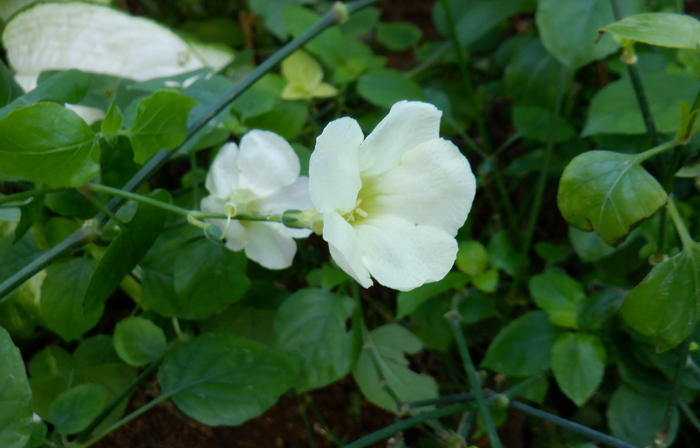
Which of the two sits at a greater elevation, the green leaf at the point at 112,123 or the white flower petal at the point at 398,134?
the green leaf at the point at 112,123

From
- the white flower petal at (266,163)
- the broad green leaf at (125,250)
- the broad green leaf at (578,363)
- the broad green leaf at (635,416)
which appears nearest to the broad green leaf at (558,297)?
the broad green leaf at (578,363)

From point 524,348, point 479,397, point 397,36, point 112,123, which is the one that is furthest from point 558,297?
point 397,36

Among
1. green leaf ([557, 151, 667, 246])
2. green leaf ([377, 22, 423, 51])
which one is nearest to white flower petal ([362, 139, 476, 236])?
green leaf ([557, 151, 667, 246])

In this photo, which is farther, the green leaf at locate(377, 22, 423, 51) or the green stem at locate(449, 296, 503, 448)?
the green leaf at locate(377, 22, 423, 51)

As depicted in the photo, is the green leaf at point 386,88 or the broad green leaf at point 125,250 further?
the green leaf at point 386,88

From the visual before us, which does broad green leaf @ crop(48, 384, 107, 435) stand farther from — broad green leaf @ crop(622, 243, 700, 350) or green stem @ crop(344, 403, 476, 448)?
broad green leaf @ crop(622, 243, 700, 350)

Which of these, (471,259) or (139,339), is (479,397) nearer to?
(471,259)

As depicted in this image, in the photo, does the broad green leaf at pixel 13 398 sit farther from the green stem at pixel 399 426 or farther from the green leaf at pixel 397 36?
the green leaf at pixel 397 36

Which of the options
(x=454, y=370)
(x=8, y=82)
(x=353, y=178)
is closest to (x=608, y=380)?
(x=454, y=370)
